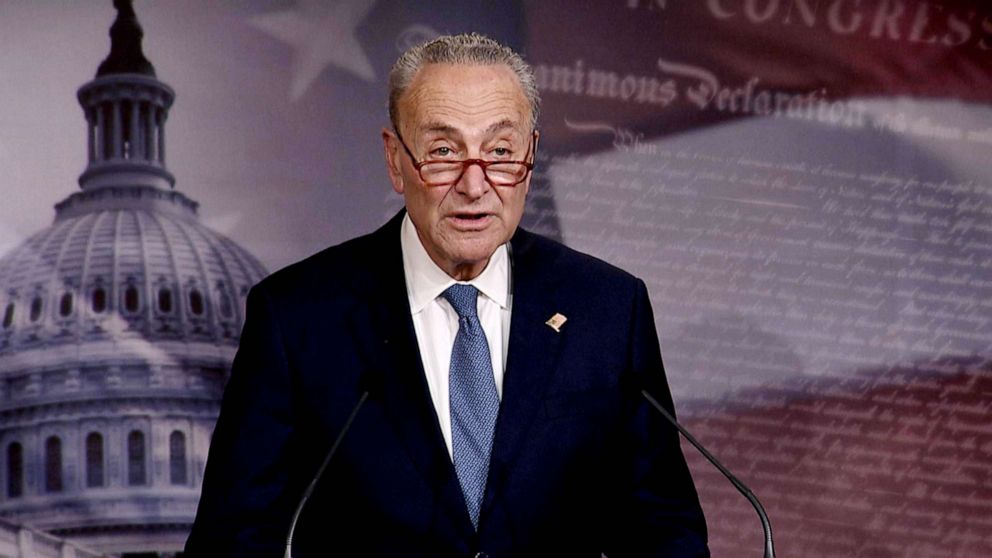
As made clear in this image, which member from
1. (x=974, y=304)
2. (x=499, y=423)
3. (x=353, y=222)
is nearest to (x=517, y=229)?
(x=499, y=423)

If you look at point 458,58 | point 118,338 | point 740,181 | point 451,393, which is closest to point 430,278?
point 451,393

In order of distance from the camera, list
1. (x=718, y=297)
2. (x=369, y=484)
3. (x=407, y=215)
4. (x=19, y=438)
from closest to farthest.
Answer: (x=369, y=484), (x=407, y=215), (x=19, y=438), (x=718, y=297)

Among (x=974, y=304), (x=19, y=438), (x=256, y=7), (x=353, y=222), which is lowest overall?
(x=19, y=438)

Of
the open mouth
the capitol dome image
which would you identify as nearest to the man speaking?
the open mouth

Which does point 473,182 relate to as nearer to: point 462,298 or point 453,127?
point 453,127

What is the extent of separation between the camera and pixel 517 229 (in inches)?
72.2

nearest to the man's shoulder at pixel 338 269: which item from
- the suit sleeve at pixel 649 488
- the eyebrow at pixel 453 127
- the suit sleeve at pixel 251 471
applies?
the suit sleeve at pixel 251 471

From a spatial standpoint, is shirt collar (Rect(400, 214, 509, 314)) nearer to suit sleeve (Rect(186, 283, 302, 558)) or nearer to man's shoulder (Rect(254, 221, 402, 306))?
man's shoulder (Rect(254, 221, 402, 306))

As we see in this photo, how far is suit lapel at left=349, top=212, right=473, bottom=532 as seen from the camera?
1.62 metres

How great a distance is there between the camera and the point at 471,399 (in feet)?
5.53

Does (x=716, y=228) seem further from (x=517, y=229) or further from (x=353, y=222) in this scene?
(x=517, y=229)

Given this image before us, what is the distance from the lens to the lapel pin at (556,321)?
5.68ft

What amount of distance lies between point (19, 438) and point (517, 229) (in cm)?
188

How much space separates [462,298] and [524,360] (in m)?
0.12
